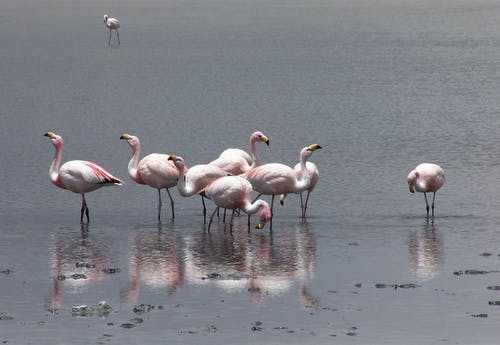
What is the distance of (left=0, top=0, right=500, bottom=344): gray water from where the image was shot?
1060cm

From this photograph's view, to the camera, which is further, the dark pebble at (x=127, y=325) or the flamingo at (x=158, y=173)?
the flamingo at (x=158, y=173)

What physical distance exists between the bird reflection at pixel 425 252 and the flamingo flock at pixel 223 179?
101 centimetres

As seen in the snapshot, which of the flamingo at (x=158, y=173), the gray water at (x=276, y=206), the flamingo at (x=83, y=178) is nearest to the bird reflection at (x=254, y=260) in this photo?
the gray water at (x=276, y=206)

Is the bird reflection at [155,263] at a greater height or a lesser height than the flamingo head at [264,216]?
lesser

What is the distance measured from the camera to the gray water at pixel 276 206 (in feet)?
34.8

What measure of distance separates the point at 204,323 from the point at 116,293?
1440 millimetres

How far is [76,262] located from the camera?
1288 centimetres

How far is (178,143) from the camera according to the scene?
69.1 ft

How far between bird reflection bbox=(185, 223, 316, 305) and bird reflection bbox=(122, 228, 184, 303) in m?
0.14

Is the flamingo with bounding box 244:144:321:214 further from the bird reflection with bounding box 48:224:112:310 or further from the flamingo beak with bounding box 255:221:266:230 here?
the bird reflection with bounding box 48:224:112:310

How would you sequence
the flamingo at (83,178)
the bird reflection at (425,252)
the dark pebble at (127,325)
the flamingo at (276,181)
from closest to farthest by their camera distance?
the dark pebble at (127,325) < the bird reflection at (425,252) < the flamingo at (276,181) < the flamingo at (83,178)

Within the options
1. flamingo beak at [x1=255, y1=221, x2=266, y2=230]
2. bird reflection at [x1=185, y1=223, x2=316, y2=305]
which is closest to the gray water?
bird reflection at [x1=185, y1=223, x2=316, y2=305]

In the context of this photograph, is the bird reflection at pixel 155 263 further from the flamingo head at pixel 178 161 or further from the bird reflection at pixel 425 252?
the bird reflection at pixel 425 252

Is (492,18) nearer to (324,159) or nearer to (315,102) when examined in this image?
(315,102)
